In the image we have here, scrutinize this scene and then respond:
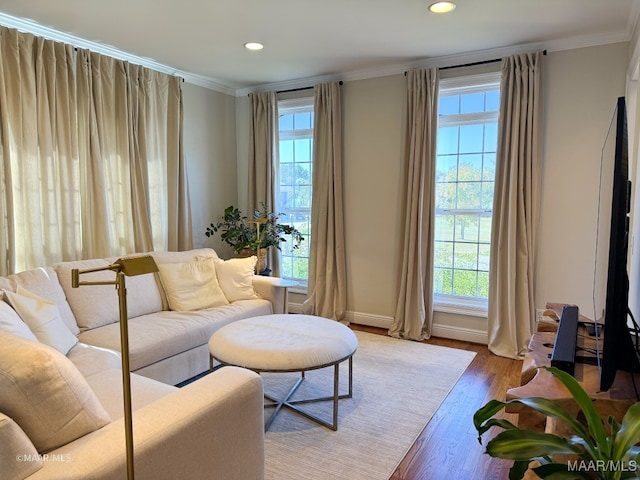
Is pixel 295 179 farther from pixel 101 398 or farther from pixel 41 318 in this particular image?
pixel 101 398

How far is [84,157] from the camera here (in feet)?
10.9

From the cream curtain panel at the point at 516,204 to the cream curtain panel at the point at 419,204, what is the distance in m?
0.55

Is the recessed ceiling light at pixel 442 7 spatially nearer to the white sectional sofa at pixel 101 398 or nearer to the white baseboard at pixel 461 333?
the white sectional sofa at pixel 101 398

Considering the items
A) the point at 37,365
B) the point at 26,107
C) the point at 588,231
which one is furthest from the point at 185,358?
the point at 588,231

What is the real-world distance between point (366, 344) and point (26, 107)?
125 inches

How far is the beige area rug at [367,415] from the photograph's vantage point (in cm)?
209

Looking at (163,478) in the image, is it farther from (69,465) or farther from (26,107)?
(26,107)

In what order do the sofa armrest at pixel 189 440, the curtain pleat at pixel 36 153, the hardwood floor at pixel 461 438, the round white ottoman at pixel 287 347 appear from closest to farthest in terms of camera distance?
1. the sofa armrest at pixel 189 440
2. the hardwood floor at pixel 461 438
3. the round white ottoman at pixel 287 347
4. the curtain pleat at pixel 36 153

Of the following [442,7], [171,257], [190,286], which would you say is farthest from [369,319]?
[442,7]

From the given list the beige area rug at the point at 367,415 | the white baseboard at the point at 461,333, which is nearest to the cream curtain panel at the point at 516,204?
the white baseboard at the point at 461,333

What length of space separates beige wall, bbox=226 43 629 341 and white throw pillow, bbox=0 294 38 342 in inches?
116

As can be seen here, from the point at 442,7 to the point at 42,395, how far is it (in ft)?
→ 9.26

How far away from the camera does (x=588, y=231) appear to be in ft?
10.8

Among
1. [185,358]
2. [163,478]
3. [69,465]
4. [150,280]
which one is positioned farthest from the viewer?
[150,280]
